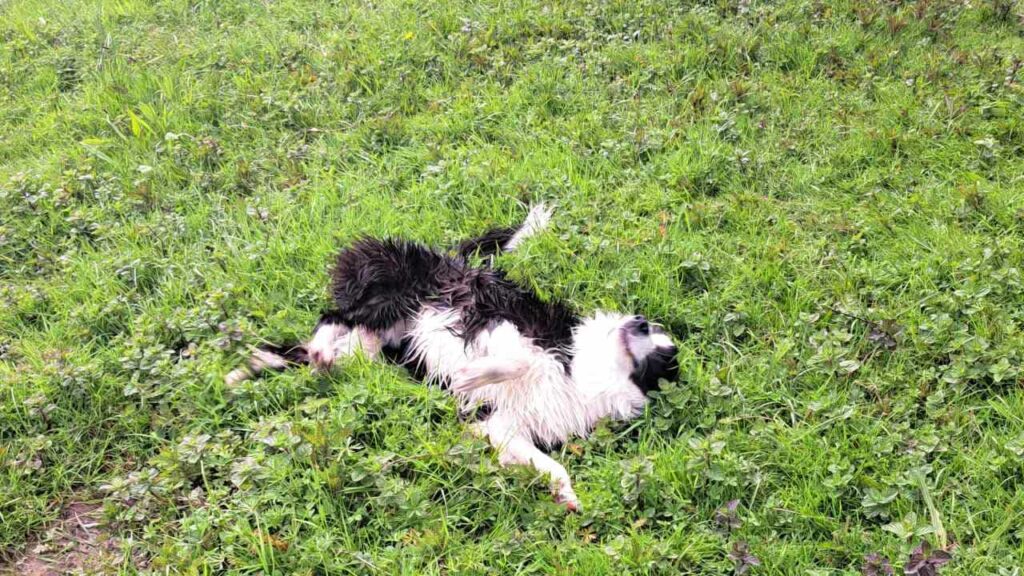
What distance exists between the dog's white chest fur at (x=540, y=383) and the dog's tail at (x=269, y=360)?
1.90 feet

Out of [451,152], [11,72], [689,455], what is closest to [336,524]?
[689,455]

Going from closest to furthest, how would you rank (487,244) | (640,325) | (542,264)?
1. (640,325)
2. (542,264)
3. (487,244)

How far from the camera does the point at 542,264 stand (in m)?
3.60

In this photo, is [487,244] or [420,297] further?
[487,244]

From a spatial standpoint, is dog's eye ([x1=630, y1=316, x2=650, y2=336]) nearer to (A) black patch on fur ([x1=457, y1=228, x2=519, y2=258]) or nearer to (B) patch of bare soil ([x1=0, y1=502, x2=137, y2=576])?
(A) black patch on fur ([x1=457, y1=228, x2=519, y2=258])

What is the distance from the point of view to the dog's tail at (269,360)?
3.11 metres

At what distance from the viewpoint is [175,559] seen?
8.16ft

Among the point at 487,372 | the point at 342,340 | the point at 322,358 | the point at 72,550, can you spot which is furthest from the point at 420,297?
the point at 72,550

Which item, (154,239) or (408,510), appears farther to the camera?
(154,239)

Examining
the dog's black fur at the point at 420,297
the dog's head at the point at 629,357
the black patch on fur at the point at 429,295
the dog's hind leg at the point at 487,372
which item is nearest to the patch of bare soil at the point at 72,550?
the dog's black fur at the point at 420,297

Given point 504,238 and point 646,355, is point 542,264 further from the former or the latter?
point 646,355

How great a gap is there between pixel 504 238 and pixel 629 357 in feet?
3.47

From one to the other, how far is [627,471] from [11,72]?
541 centimetres

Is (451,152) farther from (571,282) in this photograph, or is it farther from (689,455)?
(689,455)
